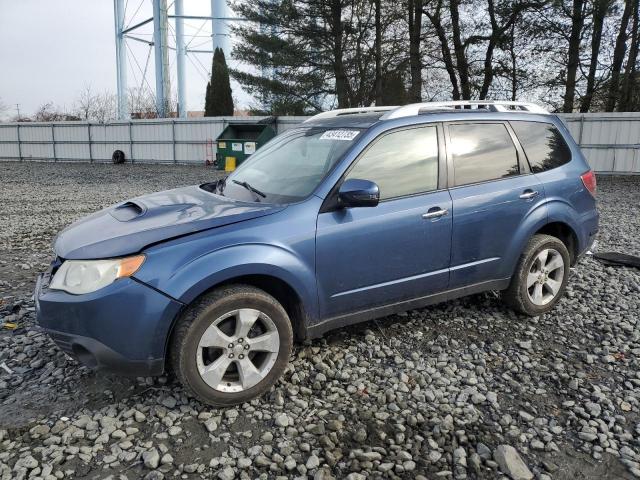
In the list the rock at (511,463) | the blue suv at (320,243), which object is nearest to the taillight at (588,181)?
the blue suv at (320,243)

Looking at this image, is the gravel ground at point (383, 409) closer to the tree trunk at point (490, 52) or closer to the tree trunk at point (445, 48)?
the tree trunk at point (490, 52)

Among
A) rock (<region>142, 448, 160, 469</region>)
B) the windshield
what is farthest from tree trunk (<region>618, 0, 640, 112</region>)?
rock (<region>142, 448, 160, 469</region>)

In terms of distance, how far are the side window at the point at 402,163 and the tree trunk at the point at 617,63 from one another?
19.7 m

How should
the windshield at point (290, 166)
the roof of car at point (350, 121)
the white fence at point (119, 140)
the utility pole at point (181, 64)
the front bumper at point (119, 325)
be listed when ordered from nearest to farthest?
the front bumper at point (119, 325) → the windshield at point (290, 166) → the roof of car at point (350, 121) → the white fence at point (119, 140) → the utility pole at point (181, 64)

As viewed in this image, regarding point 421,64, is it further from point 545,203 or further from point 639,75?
point 545,203

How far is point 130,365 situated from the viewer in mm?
2992

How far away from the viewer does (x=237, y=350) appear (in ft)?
10.5

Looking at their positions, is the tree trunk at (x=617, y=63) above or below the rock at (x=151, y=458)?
above

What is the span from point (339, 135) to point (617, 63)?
2082 cm

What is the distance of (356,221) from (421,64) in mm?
20811

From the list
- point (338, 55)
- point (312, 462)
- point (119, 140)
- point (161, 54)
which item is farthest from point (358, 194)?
point (161, 54)

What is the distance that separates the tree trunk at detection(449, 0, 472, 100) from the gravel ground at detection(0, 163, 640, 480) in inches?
777

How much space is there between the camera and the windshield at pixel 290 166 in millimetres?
3693

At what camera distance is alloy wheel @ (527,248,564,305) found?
452cm
